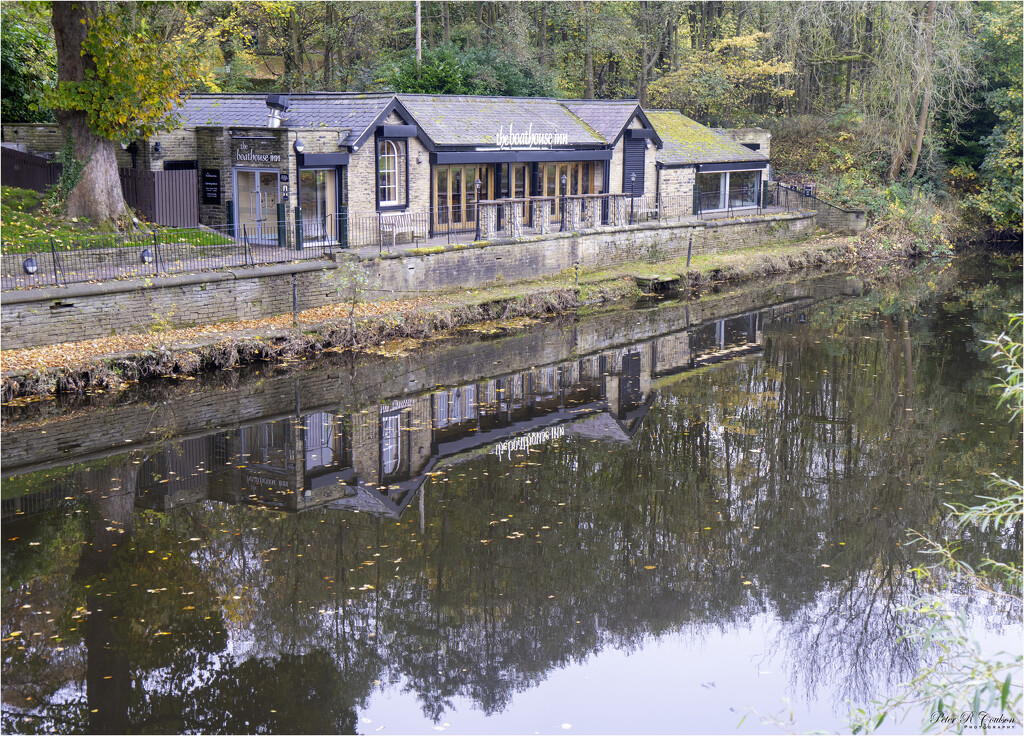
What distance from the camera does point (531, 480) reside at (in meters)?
14.1

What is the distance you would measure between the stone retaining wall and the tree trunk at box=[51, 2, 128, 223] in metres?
4.20

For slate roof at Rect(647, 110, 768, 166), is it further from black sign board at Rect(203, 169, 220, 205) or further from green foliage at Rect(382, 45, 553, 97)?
black sign board at Rect(203, 169, 220, 205)

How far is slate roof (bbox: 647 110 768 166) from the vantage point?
34.4 m

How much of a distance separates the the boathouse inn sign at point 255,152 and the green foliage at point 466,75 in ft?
37.1

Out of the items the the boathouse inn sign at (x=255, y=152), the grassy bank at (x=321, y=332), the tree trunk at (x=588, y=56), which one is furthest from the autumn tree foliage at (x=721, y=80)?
the the boathouse inn sign at (x=255, y=152)

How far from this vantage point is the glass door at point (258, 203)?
80.1ft

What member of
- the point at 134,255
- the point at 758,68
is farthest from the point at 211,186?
the point at 758,68

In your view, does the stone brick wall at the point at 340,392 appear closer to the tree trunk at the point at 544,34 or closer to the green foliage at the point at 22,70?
the green foliage at the point at 22,70

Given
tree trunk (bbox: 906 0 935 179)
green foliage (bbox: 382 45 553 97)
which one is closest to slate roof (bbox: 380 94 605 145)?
green foliage (bbox: 382 45 553 97)

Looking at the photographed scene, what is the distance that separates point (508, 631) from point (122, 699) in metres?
3.69

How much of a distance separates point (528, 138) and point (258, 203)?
28.0ft

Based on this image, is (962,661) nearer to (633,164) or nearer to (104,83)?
(104,83)

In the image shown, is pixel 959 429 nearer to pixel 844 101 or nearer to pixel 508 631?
pixel 508 631

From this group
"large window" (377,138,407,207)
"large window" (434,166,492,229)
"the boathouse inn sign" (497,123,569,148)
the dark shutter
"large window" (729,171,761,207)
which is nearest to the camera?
"large window" (377,138,407,207)
